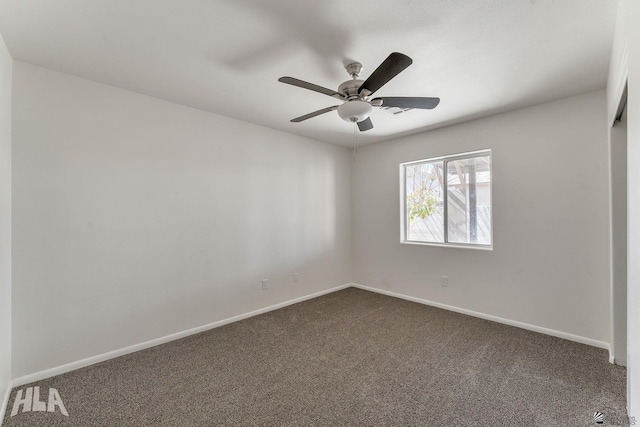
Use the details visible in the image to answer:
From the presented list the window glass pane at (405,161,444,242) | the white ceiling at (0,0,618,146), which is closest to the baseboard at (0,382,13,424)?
the white ceiling at (0,0,618,146)

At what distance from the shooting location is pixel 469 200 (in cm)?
363

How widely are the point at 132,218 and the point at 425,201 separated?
3656 mm

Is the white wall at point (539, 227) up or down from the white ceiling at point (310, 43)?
down

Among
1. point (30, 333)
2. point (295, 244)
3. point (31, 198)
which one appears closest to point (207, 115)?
point (31, 198)

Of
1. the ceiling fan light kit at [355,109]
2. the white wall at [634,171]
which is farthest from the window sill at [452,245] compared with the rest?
the ceiling fan light kit at [355,109]

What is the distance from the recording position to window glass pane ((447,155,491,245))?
137 inches

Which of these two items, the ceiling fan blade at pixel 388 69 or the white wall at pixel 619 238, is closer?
the ceiling fan blade at pixel 388 69

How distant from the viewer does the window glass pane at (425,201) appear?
3.98 m

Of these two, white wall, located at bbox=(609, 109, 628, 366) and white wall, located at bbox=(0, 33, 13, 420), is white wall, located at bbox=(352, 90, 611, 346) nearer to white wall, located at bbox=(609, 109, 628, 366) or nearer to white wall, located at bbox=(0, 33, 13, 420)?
white wall, located at bbox=(609, 109, 628, 366)

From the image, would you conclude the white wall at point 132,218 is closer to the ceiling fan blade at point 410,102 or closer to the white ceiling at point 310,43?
the white ceiling at point 310,43

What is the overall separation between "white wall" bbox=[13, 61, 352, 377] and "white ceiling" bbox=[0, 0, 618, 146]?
1.20 feet

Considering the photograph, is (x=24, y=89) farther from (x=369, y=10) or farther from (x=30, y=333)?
(x=369, y=10)

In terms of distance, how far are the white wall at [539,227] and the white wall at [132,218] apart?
2177mm

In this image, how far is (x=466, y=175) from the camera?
3.66 m
